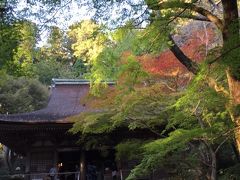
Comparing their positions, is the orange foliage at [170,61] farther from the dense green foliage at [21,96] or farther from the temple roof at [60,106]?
the dense green foliage at [21,96]

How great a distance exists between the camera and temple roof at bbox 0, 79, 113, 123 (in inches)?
504

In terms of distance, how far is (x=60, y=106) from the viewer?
606 inches

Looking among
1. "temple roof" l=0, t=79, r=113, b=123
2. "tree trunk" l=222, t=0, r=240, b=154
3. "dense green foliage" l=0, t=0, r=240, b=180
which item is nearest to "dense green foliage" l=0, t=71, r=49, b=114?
"temple roof" l=0, t=79, r=113, b=123

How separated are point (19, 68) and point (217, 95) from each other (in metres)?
4.39

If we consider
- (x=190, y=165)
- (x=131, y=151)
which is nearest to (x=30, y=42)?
(x=131, y=151)

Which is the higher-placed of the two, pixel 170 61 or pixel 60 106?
pixel 170 61

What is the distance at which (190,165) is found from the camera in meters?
11.1

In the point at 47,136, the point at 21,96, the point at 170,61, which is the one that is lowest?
the point at 47,136

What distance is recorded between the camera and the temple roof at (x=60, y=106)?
12811 mm

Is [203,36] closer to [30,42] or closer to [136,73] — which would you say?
[136,73]

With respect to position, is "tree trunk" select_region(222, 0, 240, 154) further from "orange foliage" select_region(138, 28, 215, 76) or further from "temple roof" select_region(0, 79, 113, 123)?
"temple roof" select_region(0, 79, 113, 123)

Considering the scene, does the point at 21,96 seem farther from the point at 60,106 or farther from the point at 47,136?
the point at 47,136

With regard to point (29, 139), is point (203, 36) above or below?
above

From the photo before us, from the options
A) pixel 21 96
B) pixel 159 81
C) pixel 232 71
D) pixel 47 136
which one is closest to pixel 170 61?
pixel 159 81
